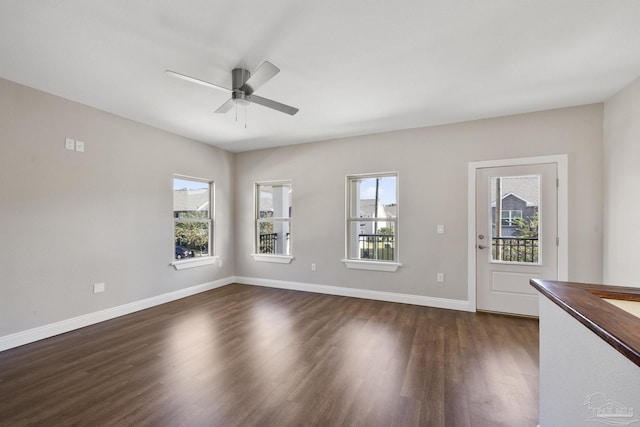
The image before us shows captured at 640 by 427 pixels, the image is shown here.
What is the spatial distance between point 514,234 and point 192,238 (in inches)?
191

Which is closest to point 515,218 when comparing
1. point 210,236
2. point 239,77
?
point 239,77

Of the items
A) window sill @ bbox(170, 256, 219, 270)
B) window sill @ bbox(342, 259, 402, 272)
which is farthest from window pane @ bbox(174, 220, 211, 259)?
window sill @ bbox(342, 259, 402, 272)

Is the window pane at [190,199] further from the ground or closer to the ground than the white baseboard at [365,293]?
further from the ground

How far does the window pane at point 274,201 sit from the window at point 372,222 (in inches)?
51.5

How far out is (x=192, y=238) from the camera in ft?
15.6

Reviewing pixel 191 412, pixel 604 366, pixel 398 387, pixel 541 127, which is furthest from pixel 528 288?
pixel 191 412

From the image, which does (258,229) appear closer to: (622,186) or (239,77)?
(239,77)

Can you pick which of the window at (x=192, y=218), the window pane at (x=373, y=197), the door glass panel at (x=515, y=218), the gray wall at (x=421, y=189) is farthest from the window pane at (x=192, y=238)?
the door glass panel at (x=515, y=218)

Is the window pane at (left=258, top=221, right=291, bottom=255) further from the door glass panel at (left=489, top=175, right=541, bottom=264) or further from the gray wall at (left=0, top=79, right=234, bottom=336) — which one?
the door glass panel at (left=489, top=175, right=541, bottom=264)

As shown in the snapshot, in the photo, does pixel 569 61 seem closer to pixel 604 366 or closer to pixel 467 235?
pixel 467 235

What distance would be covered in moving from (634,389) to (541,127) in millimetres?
3624

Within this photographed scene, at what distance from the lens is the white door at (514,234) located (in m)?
3.39

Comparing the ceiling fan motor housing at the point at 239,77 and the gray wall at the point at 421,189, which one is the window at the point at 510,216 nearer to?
the gray wall at the point at 421,189

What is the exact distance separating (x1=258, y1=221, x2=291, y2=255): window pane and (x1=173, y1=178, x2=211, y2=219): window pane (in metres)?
1.07
